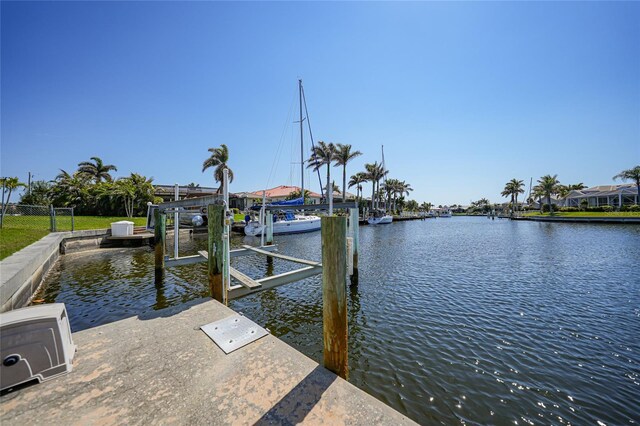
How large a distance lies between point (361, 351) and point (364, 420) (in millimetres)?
2901

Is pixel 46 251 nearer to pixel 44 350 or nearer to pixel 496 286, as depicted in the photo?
pixel 44 350

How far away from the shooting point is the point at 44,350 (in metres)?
2.67

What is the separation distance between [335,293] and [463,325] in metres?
4.62

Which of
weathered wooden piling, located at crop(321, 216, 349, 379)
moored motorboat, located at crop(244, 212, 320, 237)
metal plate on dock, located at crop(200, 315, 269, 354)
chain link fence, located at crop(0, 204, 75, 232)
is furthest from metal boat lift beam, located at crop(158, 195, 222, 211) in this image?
moored motorboat, located at crop(244, 212, 320, 237)

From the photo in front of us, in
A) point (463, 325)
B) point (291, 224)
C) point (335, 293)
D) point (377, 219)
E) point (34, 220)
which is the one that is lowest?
point (463, 325)

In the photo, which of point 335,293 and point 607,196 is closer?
point 335,293

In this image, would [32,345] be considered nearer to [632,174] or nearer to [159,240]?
[159,240]

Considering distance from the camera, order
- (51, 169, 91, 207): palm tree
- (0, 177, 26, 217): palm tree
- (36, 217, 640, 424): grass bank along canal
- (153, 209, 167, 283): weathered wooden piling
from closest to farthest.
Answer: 1. (36, 217, 640, 424): grass bank along canal
2. (153, 209, 167, 283): weathered wooden piling
3. (0, 177, 26, 217): palm tree
4. (51, 169, 91, 207): palm tree

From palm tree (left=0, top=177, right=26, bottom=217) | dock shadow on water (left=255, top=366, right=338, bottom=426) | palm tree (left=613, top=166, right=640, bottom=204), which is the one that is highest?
palm tree (left=613, top=166, right=640, bottom=204)

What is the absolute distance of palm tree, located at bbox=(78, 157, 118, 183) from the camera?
41.4m

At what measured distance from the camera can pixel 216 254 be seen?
534cm

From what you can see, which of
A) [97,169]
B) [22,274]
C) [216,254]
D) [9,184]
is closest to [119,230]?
[9,184]

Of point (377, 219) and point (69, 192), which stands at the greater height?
point (69, 192)

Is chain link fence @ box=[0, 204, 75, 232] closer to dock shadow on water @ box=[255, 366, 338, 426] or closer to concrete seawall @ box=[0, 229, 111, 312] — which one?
concrete seawall @ box=[0, 229, 111, 312]
